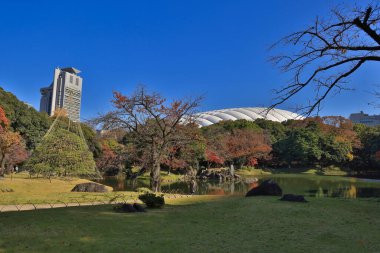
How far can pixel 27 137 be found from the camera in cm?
3456

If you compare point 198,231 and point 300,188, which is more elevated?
point 300,188

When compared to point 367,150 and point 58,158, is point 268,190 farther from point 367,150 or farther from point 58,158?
point 367,150

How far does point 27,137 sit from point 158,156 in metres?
24.1

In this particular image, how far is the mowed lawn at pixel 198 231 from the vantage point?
535 centimetres

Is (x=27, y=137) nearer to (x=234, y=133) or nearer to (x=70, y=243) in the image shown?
(x=234, y=133)

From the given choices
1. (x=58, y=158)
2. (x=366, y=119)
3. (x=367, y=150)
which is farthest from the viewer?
(x=366, y=119)

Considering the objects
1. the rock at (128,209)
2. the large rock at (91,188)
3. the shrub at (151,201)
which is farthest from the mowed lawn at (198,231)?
the large rock at (91,188)

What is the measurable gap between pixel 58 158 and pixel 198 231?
15.6 metres

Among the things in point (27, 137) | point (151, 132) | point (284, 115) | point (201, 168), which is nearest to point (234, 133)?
point (201, 168)

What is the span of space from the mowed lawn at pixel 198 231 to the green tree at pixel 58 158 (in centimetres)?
1213

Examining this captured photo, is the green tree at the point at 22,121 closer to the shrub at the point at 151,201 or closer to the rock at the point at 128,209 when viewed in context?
the shrub at the point at 151,201

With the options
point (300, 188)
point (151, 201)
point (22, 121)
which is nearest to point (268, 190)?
point (151, 201)

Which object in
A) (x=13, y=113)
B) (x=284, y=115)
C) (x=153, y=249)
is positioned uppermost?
(x=284, y=115)

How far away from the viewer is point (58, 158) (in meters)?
19.8
